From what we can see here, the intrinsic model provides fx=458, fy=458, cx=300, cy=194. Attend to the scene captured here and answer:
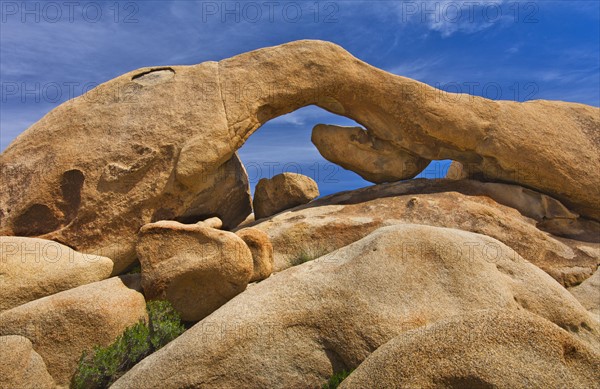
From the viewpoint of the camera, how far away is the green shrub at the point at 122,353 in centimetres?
823

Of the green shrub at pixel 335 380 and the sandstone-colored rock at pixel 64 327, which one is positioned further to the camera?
the sandstone-colored rock at pixel 64 327

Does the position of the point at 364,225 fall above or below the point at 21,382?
above

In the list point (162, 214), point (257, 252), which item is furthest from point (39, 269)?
point (257, 252)

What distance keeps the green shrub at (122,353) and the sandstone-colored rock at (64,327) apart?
0.64 feet

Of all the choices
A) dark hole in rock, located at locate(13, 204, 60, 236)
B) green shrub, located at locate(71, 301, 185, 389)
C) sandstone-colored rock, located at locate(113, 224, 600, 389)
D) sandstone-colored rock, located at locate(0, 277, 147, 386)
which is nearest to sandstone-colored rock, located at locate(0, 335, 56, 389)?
sandstone-colored rock, located at locate(0, 277, 147, 386)

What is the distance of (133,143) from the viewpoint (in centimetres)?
1275

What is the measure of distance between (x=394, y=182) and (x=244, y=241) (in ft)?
23.8

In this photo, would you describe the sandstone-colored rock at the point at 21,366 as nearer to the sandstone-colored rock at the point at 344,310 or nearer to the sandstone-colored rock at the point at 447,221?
the sandstone-colored rock at the point at 344,310

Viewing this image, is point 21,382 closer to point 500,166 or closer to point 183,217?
point 183,217

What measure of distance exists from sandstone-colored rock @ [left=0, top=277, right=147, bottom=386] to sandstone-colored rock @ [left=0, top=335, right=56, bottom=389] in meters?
0.18

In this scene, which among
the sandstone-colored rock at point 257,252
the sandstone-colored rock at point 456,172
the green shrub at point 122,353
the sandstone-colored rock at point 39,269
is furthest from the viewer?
the sandstone-colored rock at point 456,172

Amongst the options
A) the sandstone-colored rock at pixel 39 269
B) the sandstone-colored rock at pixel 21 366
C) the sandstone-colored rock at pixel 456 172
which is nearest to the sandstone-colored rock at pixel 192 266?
the sandstone-colored rock at pixel 39 269

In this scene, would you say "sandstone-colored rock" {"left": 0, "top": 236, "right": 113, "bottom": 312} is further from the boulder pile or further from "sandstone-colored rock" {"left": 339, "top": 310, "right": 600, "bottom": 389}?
"sandstone-colored rock" {"left": 339, "top": 310, "right": 600, "bottom": 389}

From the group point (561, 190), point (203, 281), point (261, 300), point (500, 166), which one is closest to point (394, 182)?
point (500, 166)
